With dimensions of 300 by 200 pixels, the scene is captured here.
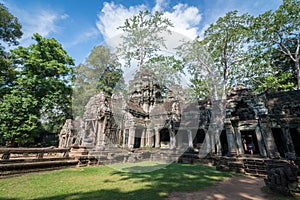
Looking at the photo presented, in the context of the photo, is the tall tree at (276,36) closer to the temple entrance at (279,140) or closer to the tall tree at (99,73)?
the temple entrance at (279,140)

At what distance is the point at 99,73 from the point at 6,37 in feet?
49.4

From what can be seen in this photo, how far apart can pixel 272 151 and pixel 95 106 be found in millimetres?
14921

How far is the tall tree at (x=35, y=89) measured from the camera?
1309 centimetres

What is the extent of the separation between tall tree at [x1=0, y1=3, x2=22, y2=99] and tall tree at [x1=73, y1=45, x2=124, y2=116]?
12.4 meters

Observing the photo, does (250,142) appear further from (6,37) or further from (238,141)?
(6,37)

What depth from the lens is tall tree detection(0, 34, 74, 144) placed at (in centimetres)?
1309

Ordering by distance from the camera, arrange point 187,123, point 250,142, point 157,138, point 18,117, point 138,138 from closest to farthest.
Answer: point 18,117 → point 250,142 → point 187,123 → point 157,138 → point 138,138

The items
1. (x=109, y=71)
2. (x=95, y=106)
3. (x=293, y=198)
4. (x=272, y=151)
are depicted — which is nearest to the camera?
(x=293, y=198)

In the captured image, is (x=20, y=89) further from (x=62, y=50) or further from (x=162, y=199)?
(x=162, y=199)

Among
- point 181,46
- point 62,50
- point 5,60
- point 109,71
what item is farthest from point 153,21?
point 5,60

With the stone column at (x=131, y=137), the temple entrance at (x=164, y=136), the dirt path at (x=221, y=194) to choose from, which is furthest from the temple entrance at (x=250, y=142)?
the stone column at (x=131, y=137)

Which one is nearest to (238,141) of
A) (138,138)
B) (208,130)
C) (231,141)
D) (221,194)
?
(231,141)

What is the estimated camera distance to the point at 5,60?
47.3ft

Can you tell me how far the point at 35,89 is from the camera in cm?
1532
